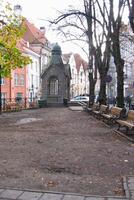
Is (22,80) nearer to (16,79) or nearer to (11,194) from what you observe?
(16,79)

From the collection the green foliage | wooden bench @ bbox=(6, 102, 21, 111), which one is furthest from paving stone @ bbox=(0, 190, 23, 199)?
wooden bench @ bbox=(6, 102, 21, 111)

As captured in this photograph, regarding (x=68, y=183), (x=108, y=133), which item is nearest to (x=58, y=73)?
(x=108, y=133)

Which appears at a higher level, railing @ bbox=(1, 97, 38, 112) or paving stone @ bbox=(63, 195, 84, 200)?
railing @ bbox=(1, 97, 38, 112)

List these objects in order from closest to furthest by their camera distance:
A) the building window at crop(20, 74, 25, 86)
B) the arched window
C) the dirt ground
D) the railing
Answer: the dirt ground
the railing
the arched window
the building window at crop(20, 74, 25, 86)

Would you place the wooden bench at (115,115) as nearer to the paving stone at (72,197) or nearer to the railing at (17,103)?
the paving stone at (72,197)

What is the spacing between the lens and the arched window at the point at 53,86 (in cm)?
5790

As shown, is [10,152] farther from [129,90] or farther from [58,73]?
[129,90]

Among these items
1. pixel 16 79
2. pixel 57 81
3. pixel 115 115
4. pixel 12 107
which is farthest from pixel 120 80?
pixel 16 79

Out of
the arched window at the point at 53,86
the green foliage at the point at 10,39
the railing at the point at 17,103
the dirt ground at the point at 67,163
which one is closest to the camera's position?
the dirt ground at the point at 67,163

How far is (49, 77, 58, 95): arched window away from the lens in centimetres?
5790

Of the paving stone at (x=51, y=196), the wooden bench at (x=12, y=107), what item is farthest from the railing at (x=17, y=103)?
the paving stone at (x=51, y=196)

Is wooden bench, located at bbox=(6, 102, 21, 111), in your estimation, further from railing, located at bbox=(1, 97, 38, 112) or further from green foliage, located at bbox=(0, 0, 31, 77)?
green foliage, located at bbox=(0, 0, 31, 77)

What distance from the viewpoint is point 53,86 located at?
58.9m

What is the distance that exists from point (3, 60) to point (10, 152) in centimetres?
1838
